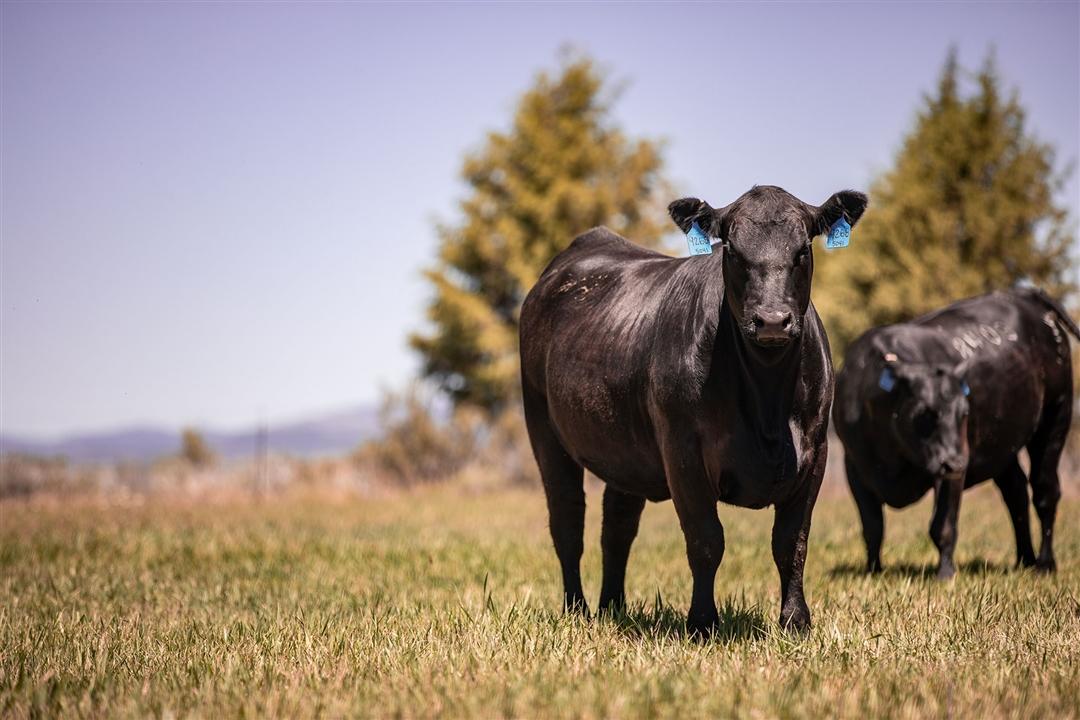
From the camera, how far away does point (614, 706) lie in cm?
395

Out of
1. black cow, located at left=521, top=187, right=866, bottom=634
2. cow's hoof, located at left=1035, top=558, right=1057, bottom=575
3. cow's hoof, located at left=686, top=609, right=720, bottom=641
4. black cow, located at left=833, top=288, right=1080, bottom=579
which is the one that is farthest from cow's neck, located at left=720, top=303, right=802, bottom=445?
cow's hoof, located at left=1035, top=558, right=1057, bottom=575

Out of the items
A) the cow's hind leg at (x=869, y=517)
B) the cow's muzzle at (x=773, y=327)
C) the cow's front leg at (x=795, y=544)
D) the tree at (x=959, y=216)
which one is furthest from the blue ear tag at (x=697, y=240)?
the tree at (x=959, y=216)

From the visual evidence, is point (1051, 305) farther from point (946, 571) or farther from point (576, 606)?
point (576, 606)

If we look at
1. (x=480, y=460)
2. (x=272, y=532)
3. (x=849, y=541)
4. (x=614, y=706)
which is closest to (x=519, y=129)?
(x=480, y=460)

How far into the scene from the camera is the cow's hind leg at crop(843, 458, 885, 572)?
8.97 meters

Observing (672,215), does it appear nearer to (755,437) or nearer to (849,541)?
(755,437)

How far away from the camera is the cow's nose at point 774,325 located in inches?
186

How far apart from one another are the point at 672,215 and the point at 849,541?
6506 mm

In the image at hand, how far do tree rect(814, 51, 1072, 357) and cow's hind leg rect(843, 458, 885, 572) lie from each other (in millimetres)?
16356

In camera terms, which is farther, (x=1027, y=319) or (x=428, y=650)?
(x=1027, y=319)

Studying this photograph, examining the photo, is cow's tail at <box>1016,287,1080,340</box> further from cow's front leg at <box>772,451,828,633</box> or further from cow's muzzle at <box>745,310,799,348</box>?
cow's muzzle at <box>745,310,799,348</box>

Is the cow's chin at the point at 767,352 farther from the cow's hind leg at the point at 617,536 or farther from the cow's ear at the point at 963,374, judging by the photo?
the cow's ear at the point at 963,374

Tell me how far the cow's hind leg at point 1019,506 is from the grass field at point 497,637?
180 mm

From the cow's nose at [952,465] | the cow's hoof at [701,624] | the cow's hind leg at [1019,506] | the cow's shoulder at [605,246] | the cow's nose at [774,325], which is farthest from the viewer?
the cow's hind leg at [1019,506]
